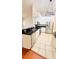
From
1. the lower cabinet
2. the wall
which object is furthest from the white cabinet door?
the wall

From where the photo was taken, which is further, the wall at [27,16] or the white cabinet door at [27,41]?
the wall at [27,16]

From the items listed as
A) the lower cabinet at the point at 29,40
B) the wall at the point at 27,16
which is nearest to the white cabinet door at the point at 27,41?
the lower cabinet at the point at 29,40

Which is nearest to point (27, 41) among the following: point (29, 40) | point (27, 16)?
point (29, 40)

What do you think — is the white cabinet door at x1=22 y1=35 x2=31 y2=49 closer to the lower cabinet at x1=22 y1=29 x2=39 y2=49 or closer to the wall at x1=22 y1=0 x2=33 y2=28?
the lower cabinet at x1=22 y1=29 x2=39 y2=49

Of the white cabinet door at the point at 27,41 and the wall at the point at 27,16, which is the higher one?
the wall at the point at 27,16

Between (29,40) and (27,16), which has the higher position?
(27,16)

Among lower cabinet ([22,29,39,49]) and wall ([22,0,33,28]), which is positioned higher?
wall ([22,0,33,28])

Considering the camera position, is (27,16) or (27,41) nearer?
(27,41)

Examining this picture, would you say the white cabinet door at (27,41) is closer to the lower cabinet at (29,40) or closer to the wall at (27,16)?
the lower cabinet at (29,40)

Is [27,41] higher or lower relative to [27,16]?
lower

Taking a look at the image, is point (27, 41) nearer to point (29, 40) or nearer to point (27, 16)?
point (29, 40)

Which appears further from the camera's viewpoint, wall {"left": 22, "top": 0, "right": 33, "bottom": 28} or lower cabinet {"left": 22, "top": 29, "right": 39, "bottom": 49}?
wall {"left": 22, "top": 0, "right": 33, "bottom": 28}
